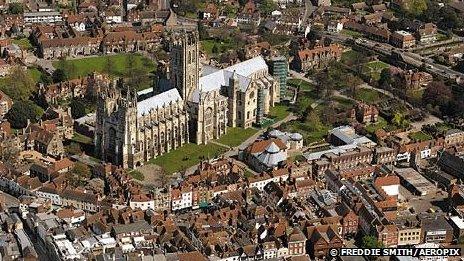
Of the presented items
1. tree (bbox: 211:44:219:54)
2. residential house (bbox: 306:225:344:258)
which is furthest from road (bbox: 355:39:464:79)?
residential house (bbox: 306:225:344:258)

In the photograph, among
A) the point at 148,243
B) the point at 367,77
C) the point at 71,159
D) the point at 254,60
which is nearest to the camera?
the point at 148,243

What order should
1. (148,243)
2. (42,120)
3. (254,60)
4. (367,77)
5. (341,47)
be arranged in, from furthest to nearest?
1. (341,47)
2. (367,77)
3. (254,60)
4. (42,120)
5. (148,243)

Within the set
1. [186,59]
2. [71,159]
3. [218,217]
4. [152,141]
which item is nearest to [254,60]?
[186,59]

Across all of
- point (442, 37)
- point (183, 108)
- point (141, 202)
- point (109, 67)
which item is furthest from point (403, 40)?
point (141, 202)

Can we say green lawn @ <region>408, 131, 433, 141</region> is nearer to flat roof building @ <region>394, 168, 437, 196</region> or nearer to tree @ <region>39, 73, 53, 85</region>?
flat roof building @ <region>394, 168, 437, 196</region>

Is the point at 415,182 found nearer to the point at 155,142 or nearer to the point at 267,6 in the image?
the point at 155,142

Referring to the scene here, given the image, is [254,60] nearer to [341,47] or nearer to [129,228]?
[341,47]
